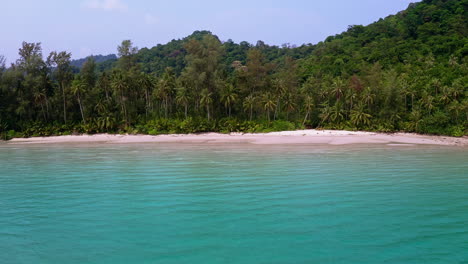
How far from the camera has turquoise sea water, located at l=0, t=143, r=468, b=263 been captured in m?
7.93

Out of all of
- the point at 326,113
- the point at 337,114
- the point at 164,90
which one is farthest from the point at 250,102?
the point at 337,114

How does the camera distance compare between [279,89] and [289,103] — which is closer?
[279,89]

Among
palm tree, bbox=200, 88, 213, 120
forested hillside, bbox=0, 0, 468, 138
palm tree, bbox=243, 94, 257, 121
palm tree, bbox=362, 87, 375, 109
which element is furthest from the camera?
palm tree, bbox=243, 94, 257, 121

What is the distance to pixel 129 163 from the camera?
22969mm

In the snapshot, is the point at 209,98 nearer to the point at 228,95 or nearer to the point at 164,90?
the point at 228,95

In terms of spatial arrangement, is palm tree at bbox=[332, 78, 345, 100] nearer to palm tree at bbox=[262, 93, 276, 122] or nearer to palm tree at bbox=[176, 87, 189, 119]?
palm tree at bbox=[262, 93, 276, 122]

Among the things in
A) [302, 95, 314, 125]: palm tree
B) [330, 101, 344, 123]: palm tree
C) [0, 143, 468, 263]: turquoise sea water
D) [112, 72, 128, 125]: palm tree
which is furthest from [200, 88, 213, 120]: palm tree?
[0, 143, 468, 263]: turquoise sea water

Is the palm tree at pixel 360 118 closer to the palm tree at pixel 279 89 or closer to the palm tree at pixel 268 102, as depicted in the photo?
the palm tree at pixel 279 89

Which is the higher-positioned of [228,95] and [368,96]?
[228,95]

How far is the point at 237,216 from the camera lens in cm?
1048

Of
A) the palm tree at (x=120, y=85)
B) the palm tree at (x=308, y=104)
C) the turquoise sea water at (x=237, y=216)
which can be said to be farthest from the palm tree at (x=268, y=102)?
the turquoise sea water at (x=237, y=216)

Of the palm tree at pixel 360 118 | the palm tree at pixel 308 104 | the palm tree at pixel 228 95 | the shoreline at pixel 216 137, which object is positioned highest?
the palm tree at pixel 228 95

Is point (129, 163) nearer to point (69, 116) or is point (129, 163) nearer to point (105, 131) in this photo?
point (105, 131)

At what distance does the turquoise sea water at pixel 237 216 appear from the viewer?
26.0 ft
